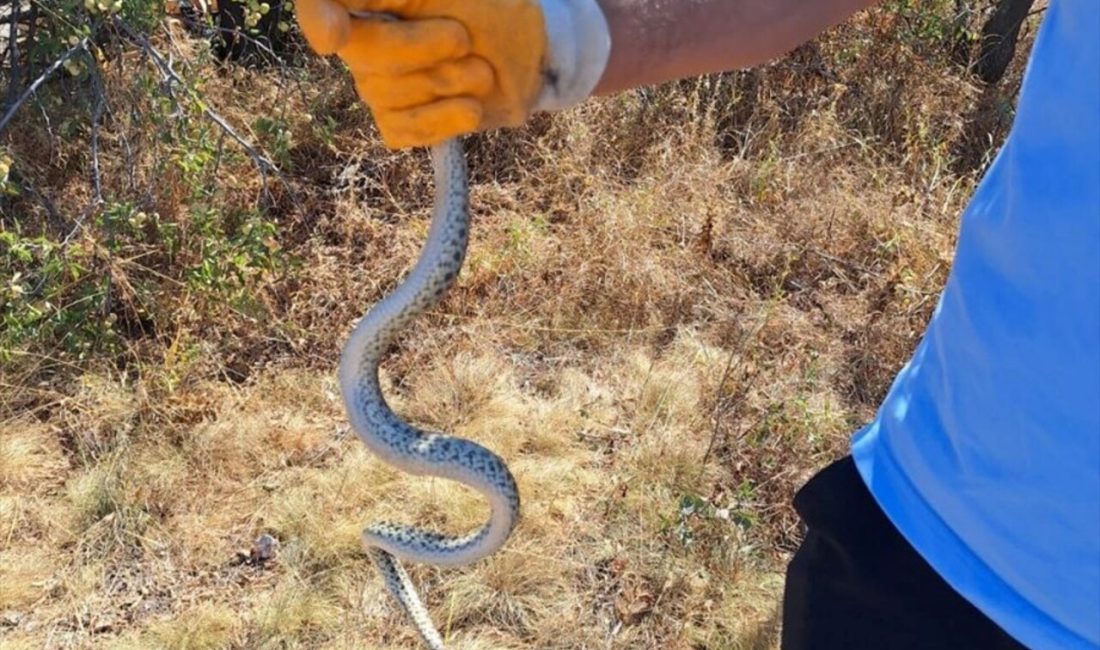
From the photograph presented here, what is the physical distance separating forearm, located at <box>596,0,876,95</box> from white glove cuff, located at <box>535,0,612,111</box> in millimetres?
14

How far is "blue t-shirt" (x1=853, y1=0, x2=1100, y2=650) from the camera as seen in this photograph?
105 cm

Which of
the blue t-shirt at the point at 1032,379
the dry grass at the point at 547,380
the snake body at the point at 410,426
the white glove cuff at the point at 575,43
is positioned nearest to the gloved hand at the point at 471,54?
the white glove cuff at the point at 575,43

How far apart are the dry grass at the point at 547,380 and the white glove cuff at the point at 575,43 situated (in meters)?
1.63

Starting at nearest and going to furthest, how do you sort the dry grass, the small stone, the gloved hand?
the gloved hand, the dry grass, the small stone

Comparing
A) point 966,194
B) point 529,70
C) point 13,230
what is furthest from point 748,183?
point 529,70

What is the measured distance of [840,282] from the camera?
354 centimetres

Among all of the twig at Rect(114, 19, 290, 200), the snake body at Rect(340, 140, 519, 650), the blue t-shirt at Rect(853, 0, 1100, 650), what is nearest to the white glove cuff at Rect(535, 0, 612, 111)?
the snake body at Rect(340, 140, 519, 650)

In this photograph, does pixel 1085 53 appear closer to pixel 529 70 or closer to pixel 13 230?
pixel 529 70

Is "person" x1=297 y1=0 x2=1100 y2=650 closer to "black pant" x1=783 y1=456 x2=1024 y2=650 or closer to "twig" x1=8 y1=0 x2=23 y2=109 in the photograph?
"black pant" x1=783 y1=456 x2=1024 y2=650

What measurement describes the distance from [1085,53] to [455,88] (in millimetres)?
617

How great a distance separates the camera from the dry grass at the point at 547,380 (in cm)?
262

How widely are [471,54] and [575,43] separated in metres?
0.11

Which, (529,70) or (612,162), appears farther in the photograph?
(612,162)

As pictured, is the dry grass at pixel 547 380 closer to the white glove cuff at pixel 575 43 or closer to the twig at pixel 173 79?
the twig at pixel 173 79
